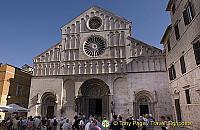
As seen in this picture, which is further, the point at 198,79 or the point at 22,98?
the point at 22,98

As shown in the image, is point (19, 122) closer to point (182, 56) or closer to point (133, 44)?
point (182, 56)

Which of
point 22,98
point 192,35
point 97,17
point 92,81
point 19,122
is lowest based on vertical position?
point 19,122

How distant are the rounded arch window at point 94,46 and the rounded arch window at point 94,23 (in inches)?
58.7

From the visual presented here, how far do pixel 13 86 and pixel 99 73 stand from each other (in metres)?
12.8

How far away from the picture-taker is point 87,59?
23891 mm

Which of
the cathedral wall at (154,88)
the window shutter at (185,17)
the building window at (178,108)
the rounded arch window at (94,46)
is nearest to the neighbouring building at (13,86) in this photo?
the rounded arch window at (94,46)

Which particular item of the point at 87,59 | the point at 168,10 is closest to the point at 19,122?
the point at 87,59

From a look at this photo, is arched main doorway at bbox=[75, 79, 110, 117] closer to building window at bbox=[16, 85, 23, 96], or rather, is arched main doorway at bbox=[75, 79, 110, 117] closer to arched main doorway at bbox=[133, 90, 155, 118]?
arched main doorway at bbox=[133, 90, 155, 118]

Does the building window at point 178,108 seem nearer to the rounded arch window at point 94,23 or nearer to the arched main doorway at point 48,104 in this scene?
the rounded arch window at point 94,23

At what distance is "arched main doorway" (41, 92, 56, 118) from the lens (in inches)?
925

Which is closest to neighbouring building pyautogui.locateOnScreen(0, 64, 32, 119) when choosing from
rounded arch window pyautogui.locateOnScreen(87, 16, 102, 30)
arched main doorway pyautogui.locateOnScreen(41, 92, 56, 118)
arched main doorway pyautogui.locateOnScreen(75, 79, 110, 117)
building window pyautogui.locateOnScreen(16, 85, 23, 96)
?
building window pyautogui.locateOnScreen(16, 85, 23, 96)

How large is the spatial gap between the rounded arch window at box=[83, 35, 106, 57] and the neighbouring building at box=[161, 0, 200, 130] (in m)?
9.77

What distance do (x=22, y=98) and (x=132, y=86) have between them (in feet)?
56.0

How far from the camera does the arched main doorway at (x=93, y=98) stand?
22422mm
